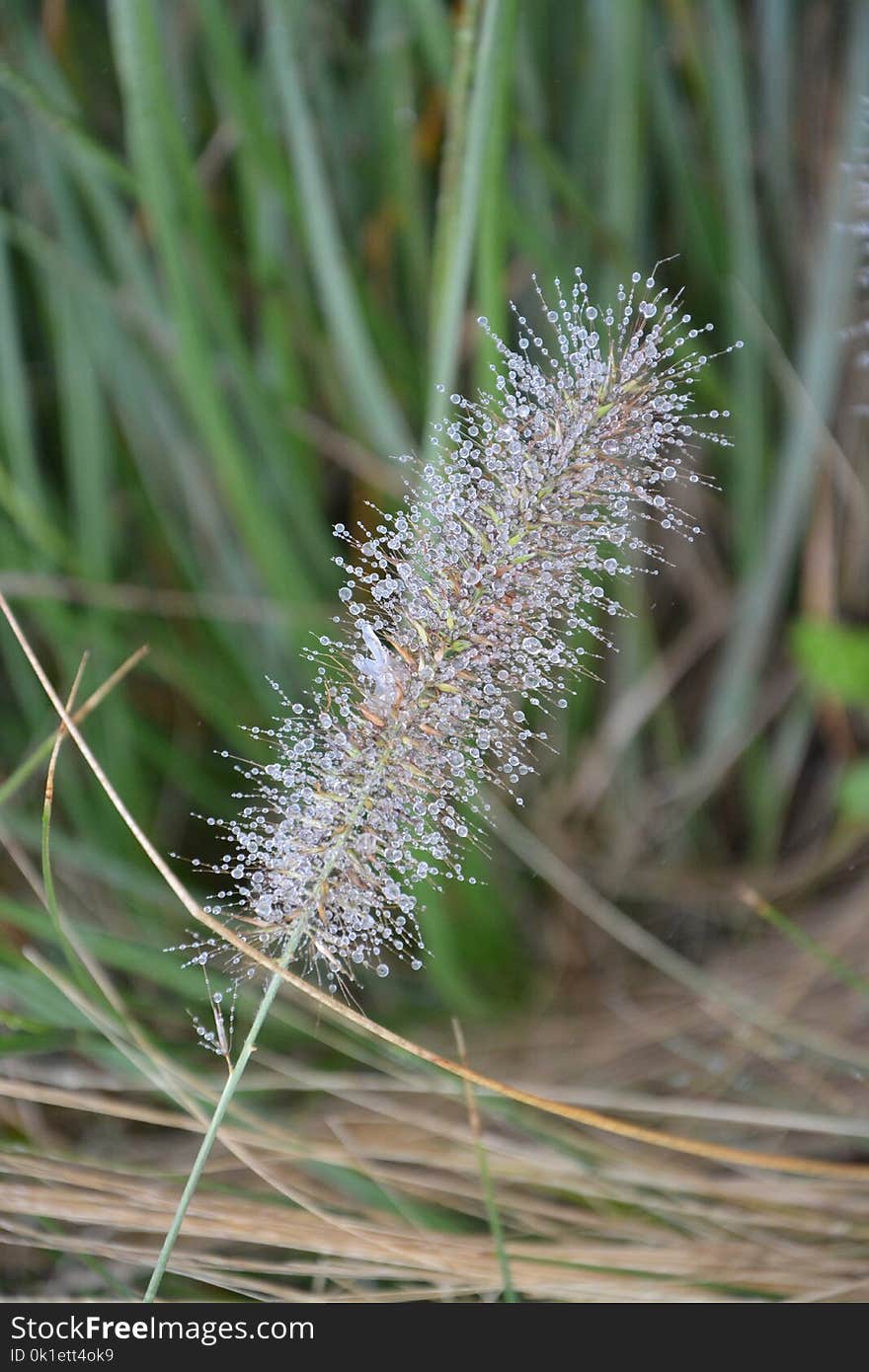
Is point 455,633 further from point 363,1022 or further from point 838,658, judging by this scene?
point 838,658

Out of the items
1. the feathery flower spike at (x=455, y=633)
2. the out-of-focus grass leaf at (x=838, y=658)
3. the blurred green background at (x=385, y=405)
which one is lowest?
the feathery flower spike at (x=455, y=633)

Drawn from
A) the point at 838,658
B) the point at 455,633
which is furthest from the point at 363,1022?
the point at 838,658

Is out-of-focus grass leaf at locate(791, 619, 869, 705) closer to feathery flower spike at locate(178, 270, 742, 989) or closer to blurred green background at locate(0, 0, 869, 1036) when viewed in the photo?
blurred green background at locate(0, 0, 869, 1036)

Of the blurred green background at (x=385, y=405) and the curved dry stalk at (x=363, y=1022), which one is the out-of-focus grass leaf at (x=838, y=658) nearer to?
the blurred green background at (x=385, y=405)

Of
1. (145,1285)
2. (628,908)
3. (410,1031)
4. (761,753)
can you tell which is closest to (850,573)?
(761,753)

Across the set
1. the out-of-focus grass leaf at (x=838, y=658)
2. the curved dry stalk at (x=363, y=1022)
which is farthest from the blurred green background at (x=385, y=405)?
the curved dry stalk at (x=363, y=1022)

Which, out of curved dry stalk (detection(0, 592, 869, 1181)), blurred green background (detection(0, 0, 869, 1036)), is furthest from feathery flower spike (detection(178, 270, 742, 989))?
blurred green background (detection(0, 0, 869, 1036))
